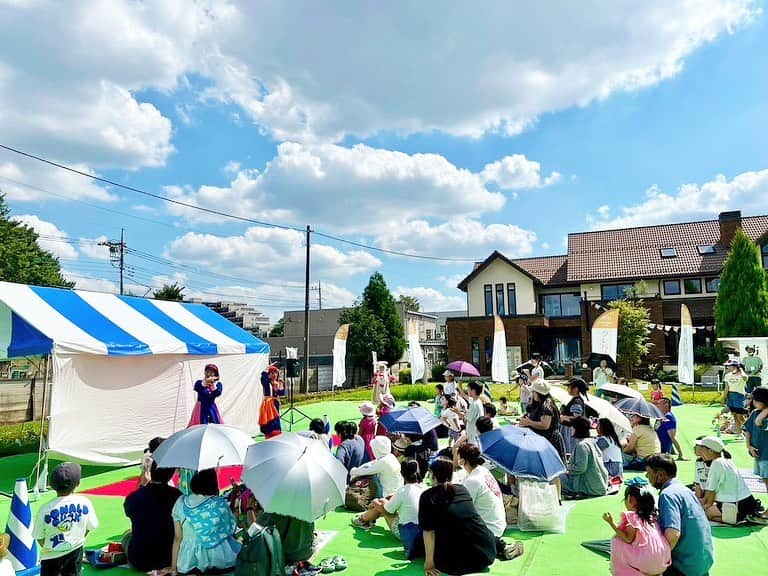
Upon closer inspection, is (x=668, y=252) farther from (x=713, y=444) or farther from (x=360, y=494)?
(x=360, y=494)

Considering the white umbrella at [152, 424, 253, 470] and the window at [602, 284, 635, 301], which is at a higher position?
the window at [602, 284, 635, 301]

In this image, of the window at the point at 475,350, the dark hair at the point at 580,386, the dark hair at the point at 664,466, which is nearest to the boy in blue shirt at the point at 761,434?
the dark hair at the point at 580,386

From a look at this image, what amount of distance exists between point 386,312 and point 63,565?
3148 centimetres

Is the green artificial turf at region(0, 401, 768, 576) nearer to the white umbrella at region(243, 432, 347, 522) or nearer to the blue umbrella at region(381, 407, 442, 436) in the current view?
the white umbrella at region(243, 432, 347, 522)

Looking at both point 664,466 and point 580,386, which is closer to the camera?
point 664,466

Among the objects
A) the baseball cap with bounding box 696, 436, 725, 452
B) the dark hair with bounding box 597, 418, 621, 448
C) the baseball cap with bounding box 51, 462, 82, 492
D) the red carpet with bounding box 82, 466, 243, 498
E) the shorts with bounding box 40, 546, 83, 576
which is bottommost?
the red carpet with bounding box 82, 466, 243, 498

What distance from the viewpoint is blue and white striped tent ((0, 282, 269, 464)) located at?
828cm

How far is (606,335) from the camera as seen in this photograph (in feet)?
51.0

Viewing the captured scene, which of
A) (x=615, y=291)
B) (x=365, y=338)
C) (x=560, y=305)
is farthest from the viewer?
(x=365, y=338)

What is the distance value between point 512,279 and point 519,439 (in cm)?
2783

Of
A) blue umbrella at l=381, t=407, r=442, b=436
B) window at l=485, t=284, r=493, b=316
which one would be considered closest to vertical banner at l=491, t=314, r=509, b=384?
blue umbrella at l=381, t=407, r=442, b=436

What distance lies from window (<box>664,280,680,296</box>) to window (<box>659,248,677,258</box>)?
2.05m

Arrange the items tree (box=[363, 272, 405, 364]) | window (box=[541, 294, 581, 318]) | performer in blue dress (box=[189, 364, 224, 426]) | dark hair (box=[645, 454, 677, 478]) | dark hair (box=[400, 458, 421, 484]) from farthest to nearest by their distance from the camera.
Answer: tree (box=[363, 272, 405, 364])
window (box=[541, 294, 581, 318])
performer in blue dress (box=[189, 364, 224, 426])
dark hair (box=[400, 458, 421, 484])
dark hair (box=[645, 454, 677, 478])

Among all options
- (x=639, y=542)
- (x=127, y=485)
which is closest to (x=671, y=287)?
(x=127, y=485)
